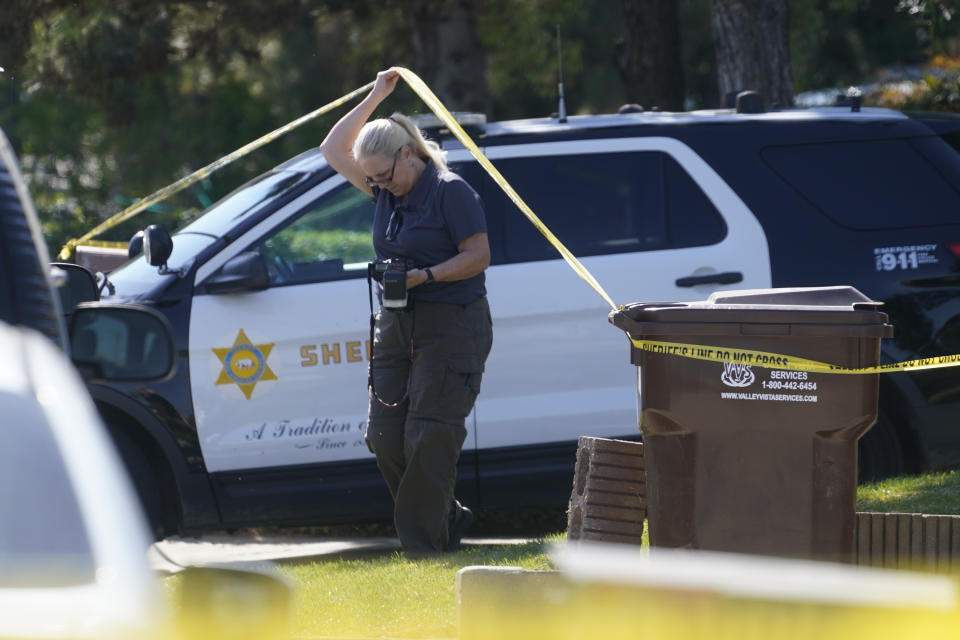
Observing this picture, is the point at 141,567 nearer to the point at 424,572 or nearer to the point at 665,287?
the point at 424,572

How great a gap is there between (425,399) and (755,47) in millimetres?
4503

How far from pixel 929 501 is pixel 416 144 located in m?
2.54

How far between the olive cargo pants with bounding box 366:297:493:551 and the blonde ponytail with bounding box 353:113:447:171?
0.63 m

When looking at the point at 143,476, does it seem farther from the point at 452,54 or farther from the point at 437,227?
the point at 452,54

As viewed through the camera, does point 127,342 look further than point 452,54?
No

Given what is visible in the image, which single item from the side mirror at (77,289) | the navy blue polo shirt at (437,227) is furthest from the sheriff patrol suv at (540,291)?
the side mirror at (77,289)

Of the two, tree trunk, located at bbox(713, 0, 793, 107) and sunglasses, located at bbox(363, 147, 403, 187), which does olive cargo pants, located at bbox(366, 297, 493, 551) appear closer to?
sunglasses, located at bbox(363, 147, 403, 187)

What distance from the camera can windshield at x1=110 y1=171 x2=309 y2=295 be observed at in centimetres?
606

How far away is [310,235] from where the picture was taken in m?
6.46

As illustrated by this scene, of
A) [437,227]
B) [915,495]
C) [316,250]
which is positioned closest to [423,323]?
[437,227]

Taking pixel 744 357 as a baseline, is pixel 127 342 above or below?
above

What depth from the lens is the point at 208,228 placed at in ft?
20.5

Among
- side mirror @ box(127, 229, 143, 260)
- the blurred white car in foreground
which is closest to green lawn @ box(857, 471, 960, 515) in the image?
side mirror @ box(127, 229, 143, 260)

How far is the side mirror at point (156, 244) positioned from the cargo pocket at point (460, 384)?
1345 mm
